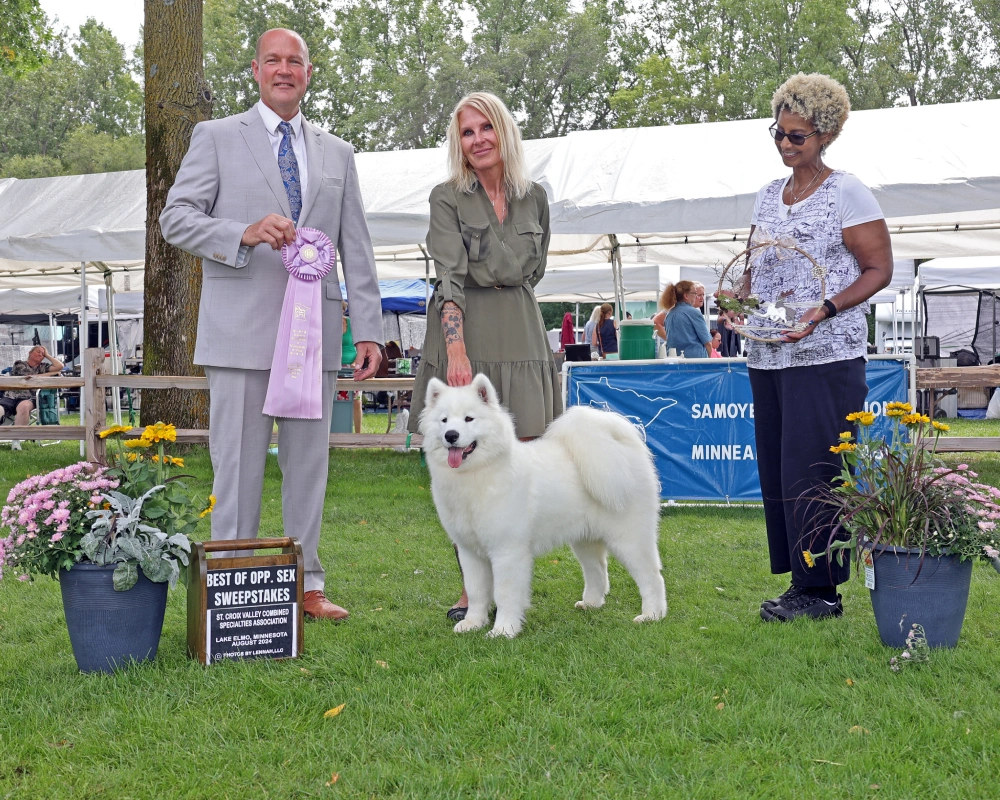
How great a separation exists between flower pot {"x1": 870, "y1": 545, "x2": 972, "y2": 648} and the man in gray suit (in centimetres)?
206

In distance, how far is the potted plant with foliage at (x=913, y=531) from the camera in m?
Result: 3.02

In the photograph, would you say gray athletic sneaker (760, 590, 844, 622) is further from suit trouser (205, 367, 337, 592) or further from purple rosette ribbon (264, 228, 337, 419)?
purple rosette ribbon (264, 228, 337, 419)

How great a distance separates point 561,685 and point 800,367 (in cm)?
152

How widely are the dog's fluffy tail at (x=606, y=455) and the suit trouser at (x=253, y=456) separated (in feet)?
3.19

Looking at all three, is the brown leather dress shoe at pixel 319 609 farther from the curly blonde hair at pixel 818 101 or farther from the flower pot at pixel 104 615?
the curly blonde hair at pixel 818 101

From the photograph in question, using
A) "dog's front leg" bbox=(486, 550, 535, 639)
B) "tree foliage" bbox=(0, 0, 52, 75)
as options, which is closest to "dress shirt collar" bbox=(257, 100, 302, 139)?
"dog's front leg" bbox=(486, 550, 535, 639)

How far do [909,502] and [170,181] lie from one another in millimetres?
7619

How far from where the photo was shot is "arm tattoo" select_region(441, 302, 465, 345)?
138 inches

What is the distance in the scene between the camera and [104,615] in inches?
114

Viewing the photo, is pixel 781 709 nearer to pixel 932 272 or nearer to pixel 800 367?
pixel 800 367

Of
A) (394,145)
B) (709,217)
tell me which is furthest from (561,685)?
(394,145)

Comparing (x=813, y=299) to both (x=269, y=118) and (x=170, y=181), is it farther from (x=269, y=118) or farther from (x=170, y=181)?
(x=170, y=181)

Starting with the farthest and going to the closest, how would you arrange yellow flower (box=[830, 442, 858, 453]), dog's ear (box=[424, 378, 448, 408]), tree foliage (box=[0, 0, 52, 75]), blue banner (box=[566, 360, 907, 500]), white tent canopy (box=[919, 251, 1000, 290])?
white tent canopy (box=[919, 251, 1000, 290])
tree foliage (box=[0, 0, 52, 75])
blue banner (box=[566, 360, 907, 500])
dog's ear (box=[424, 378, 448, 408])
yellow flower (box=[830, 442, 858, 453])

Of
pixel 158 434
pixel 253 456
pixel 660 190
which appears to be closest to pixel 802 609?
pixel 253 456
